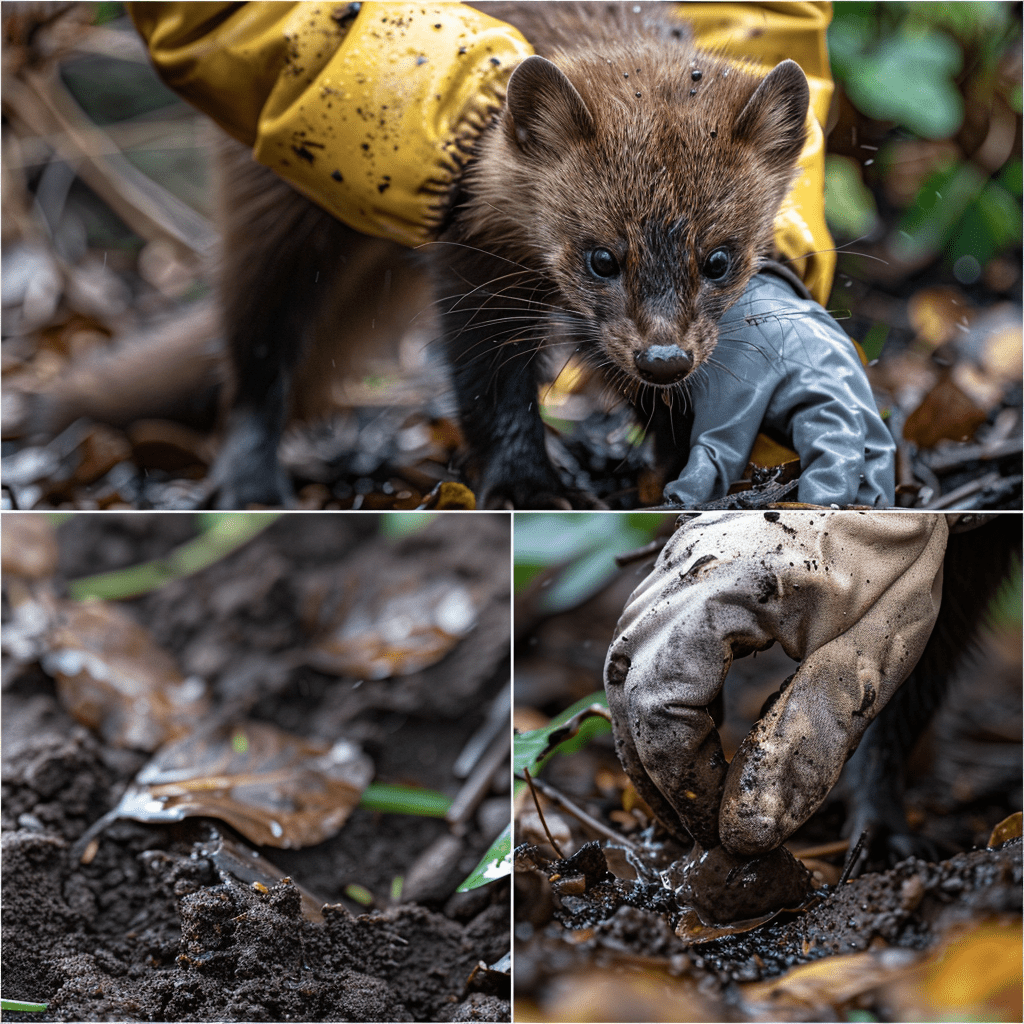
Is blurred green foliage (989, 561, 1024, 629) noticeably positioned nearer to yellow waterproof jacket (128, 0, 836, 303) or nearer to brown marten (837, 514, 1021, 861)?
brown marten (837, 514, 1021, 861)

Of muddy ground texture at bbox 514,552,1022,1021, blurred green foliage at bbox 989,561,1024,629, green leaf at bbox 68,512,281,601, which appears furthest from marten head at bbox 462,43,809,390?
green leaf at bbox 68,512,281,601

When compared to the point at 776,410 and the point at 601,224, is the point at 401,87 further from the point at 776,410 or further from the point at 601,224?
the point at 776,410

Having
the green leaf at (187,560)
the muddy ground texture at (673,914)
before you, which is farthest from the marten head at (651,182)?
the green leaf at (187,560)

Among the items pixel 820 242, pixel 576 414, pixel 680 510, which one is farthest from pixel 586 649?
pixel 820 242

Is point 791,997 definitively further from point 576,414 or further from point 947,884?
point 576,414

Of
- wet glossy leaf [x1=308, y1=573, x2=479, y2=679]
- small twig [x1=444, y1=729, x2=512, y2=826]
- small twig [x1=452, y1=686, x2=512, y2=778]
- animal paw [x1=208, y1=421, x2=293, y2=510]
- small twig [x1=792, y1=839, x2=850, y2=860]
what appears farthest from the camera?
animal paw [x1=208, y1=421, x2=293, y2=510]

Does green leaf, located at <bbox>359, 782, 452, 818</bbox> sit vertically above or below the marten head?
below

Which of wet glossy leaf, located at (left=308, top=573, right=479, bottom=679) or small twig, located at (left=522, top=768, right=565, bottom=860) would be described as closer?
small twig, located at (left=522, top=768, right=565, bottom=860)
